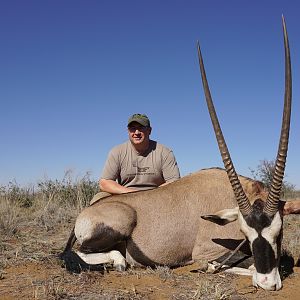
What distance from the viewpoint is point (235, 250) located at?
4.29 metres

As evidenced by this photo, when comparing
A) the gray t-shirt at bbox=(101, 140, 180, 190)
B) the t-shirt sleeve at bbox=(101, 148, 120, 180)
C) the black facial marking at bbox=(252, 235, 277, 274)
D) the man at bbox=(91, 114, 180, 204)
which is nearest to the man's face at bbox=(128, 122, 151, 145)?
the man at bbox=(91, 114, 180, 204)

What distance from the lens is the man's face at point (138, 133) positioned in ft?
20.1

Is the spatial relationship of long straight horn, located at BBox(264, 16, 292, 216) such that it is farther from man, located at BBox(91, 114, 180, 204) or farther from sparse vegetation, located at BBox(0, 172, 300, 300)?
man, located at BBox(91, 114, 180, 204)

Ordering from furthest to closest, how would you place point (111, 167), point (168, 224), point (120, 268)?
point (111, 167) → point (168, 224) → point (120, 268)

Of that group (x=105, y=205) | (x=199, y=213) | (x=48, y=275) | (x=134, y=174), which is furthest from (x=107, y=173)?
(x=48, y=275)

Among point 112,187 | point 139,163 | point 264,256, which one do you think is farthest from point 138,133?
point 264,256

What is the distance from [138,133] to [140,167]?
46 centimetres

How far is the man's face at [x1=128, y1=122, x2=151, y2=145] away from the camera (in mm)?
6133

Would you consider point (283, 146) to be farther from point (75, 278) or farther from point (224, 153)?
point (75, 278)

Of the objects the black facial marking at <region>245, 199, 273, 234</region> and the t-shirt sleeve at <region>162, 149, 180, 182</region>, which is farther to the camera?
the t-shirt sleeve at <region>162, 149, 180, 182</region>

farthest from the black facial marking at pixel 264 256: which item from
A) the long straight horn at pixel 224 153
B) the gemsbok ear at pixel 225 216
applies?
the gemsbok ear at pixel 225 216

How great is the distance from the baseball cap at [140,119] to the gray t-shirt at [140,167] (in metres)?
0.36

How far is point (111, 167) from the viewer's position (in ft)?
20.1

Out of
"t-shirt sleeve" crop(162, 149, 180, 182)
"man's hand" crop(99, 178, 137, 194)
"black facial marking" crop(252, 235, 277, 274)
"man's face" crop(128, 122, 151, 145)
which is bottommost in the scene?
"black facial marking" crop(252, 235, 277, 274)
